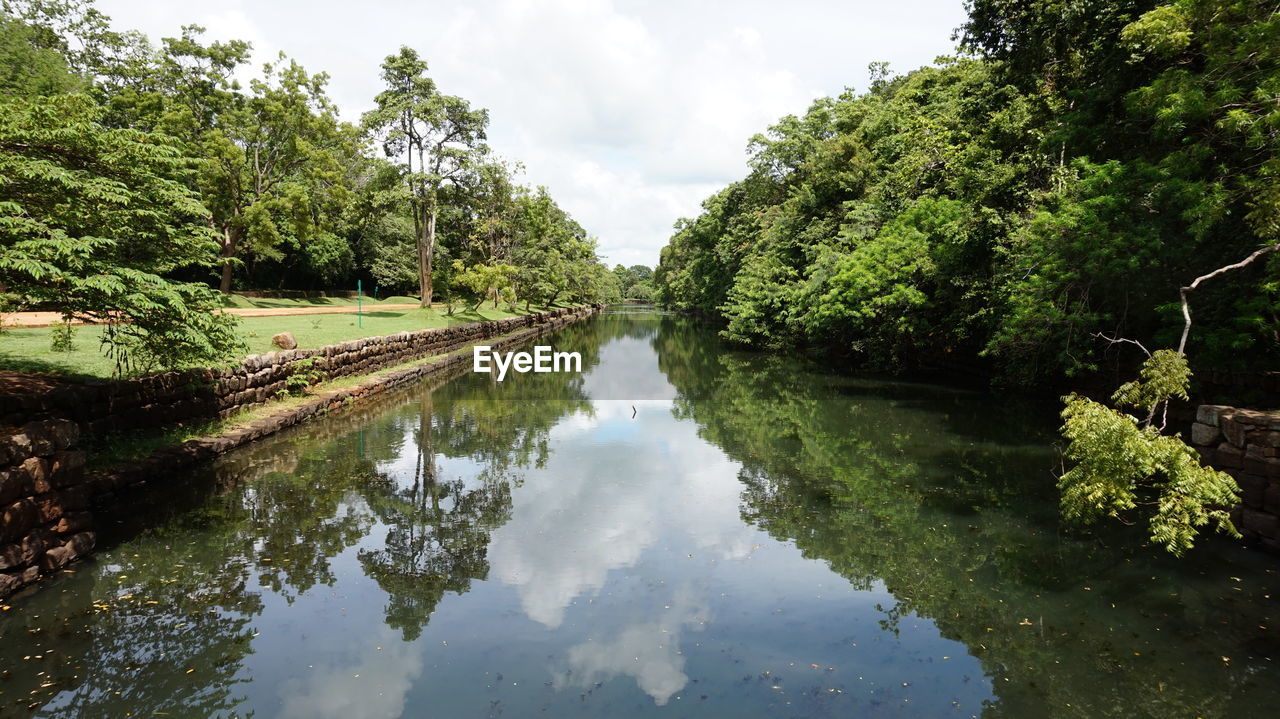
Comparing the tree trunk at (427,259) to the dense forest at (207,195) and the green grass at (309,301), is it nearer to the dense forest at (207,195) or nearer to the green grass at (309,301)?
the dense forest at (207,195)

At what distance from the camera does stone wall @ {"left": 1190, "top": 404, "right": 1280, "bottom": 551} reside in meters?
7.09

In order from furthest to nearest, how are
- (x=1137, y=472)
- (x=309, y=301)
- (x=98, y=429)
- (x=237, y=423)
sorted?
(x=309, y=301)
(x=237, y=423)
(x=98, y=429)
(x=1137, y=472)

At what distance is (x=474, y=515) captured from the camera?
838 cm

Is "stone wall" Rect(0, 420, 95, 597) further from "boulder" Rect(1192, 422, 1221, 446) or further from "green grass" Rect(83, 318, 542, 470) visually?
"boulder" Rect(1192, 422, 1221, 446)

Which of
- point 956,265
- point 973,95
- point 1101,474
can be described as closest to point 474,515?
point 1101,474

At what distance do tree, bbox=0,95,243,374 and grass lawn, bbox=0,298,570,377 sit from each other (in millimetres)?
1588

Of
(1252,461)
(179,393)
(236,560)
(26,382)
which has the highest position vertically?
(26,382)

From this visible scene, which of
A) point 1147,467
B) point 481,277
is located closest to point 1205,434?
point 1147,467

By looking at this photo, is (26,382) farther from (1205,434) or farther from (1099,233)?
(1099,233)

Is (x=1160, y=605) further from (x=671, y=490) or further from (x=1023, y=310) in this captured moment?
(x=1023, y=310)

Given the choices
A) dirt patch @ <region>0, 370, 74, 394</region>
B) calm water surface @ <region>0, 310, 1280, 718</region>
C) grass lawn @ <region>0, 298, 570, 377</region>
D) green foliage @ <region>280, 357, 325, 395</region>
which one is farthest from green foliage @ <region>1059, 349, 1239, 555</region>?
green foliage @ <region>280, 357, 325, 395</region>

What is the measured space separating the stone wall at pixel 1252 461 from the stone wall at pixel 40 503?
12369 mm

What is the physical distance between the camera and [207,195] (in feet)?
102

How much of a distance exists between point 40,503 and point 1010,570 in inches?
375
